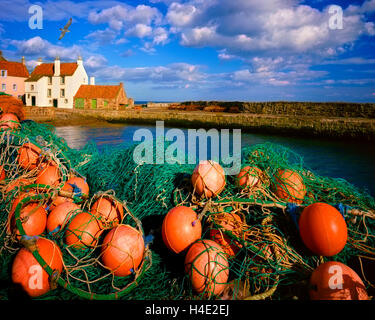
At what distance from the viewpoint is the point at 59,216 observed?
3.09 m

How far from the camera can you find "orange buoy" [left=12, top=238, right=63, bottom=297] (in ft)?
7.70

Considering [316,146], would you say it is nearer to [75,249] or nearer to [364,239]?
[364,239]

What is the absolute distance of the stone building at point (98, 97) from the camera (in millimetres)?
37750

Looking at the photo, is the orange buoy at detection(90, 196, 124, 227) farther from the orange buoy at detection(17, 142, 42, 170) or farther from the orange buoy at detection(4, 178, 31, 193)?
the orange buoy at detection(17, 142, 42, 170)

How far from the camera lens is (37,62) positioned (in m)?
41.5

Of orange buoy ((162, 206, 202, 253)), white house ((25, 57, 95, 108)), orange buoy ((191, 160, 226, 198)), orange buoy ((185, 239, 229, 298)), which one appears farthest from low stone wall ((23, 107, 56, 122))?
orange buoy ((185, 239, 229, 298))

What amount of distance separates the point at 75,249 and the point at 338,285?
245 cm

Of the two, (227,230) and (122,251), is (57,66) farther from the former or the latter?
(227,230)

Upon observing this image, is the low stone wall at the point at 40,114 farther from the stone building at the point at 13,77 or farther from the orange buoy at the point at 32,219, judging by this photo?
the orange buoy at the point at 32,219

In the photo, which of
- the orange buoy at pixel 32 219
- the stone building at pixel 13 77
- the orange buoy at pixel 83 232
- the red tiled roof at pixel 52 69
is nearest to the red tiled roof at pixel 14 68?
the stone building at pixel 13 77

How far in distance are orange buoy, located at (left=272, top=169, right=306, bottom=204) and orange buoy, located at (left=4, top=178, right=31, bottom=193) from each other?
3190 millimetres

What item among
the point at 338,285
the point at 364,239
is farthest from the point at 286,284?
the point at 364,239

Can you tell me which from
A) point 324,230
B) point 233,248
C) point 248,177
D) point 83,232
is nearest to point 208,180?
point 248,177

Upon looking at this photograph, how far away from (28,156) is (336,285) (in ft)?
13.0
